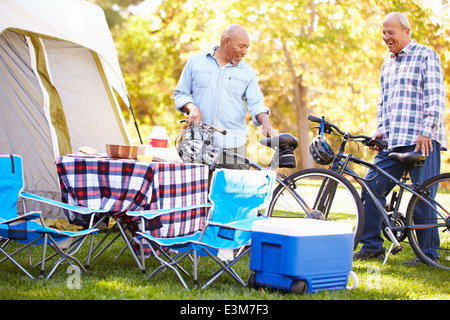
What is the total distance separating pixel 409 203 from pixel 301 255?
1506 millimetres

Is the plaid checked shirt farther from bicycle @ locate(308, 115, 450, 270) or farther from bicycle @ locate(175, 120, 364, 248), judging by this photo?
bicycle @ locate(175, 120, 364, 248)

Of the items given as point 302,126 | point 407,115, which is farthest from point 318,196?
point 302,126

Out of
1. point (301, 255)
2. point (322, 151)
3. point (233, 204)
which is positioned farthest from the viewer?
point (322, 151)

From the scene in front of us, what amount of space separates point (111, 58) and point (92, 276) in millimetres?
2739

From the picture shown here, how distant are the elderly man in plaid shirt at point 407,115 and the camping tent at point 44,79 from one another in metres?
2.54

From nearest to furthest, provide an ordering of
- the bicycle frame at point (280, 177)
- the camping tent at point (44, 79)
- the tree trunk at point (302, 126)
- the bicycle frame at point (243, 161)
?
the bicycle frame at point (243, 161)
the bicycle frame at point (280, 177)
the camping tent at point (44, 79)
the tree trunk at point (302, 126)

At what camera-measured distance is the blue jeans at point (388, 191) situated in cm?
425

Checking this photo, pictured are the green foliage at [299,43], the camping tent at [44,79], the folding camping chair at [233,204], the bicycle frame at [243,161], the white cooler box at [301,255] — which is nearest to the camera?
the white cooler box at [301,255]

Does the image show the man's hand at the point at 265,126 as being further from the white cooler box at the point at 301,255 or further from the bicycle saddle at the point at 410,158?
the white cooler box at the point at 301,255

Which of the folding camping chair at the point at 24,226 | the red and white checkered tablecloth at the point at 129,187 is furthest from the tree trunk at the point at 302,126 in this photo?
the folding camping chair at the point at 24,226

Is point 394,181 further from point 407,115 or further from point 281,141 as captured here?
point 281,141

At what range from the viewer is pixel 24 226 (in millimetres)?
3428

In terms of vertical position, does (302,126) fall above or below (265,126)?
below

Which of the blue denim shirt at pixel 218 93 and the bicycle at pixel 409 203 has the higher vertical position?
the blue denim shirt at pixel 218 93
